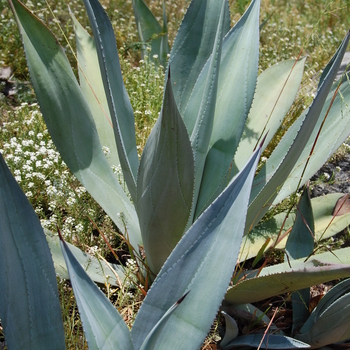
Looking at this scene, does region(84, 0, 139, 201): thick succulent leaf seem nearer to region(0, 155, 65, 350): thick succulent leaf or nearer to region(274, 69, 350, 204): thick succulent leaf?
region(0, 155, 65, 350): thick succulent leaf

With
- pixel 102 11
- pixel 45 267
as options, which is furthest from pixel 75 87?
pixel 45 267

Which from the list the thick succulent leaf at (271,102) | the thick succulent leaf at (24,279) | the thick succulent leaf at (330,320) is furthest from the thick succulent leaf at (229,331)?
the thick succulent leaf at (271,102)

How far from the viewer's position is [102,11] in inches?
61.6

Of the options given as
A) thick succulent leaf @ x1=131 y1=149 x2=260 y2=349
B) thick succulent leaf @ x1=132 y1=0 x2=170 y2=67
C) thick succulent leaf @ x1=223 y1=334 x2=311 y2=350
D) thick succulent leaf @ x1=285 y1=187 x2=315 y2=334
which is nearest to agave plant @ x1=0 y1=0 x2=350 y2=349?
thick succulent leaf @ x1=131 y1=149 x2=260 y2=349

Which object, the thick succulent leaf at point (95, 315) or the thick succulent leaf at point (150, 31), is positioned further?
the thick succulent leaf at point (150, 31)

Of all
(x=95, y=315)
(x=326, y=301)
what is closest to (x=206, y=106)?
(x=95, y=315)

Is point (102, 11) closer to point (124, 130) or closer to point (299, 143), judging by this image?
point (124, 130)

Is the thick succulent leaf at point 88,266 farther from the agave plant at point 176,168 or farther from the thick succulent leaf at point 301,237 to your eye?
the thick succulent leaf at point 301,237

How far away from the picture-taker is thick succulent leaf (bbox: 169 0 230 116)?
1.84 meters

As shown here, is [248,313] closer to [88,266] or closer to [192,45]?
[88,266]

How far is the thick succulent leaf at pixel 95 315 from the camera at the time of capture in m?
1.15

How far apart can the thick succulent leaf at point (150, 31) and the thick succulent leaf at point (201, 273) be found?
2250mm

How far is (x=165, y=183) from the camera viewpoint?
4.77 ft

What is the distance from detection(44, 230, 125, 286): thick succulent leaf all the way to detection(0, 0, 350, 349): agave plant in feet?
0.44
